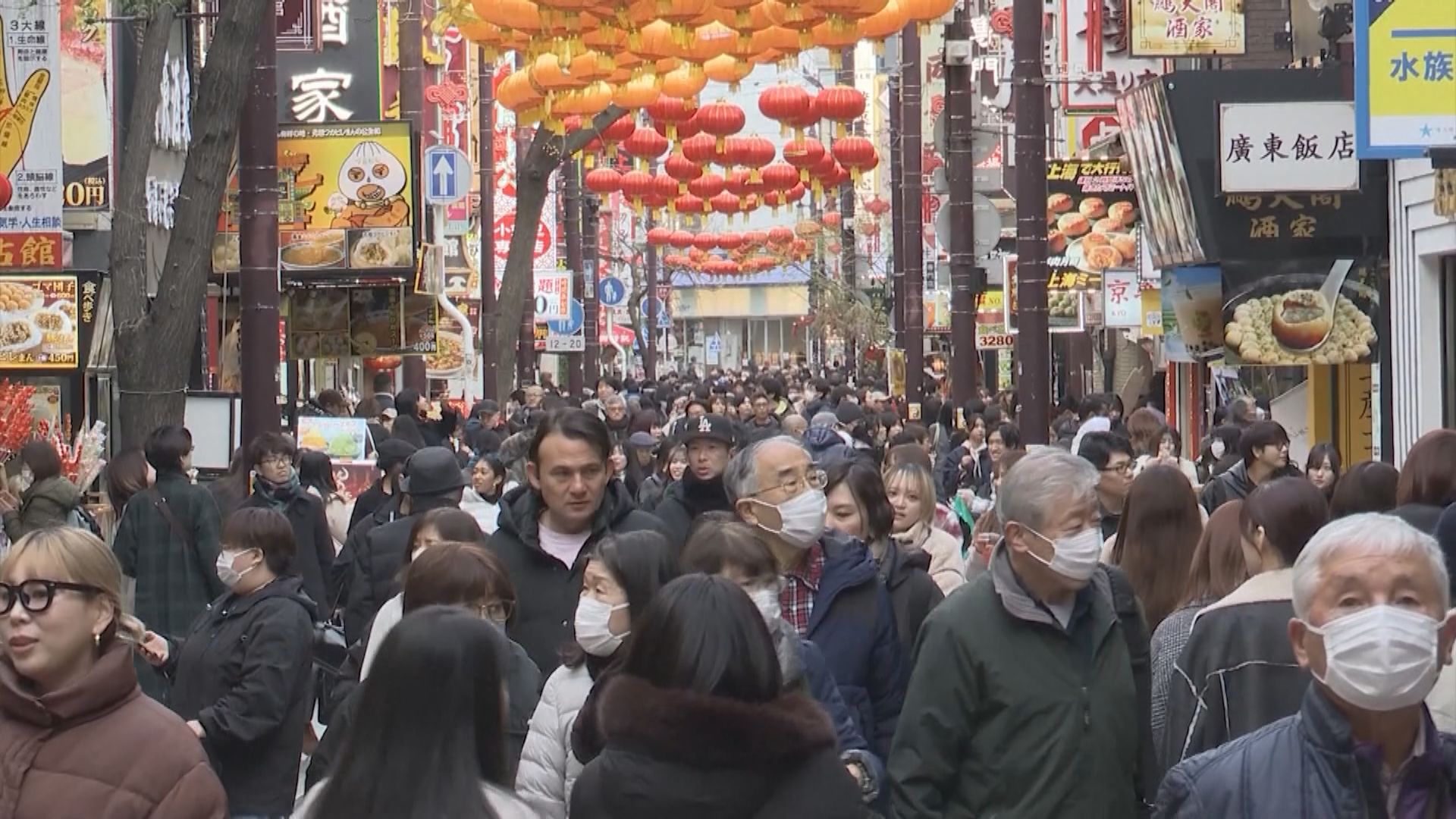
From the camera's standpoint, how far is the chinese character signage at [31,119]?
17.2 m

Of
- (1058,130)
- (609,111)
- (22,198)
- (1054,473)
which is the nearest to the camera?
(1054,473)

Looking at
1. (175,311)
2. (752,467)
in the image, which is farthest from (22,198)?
(752,467)

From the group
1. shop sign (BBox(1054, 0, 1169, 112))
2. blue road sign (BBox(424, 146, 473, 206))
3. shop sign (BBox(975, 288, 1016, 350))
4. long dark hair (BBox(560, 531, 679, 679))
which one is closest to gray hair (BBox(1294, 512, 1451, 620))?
long dark hair (BBox(560, 531, 679, 679))

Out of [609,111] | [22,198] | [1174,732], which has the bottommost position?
[1174,732]

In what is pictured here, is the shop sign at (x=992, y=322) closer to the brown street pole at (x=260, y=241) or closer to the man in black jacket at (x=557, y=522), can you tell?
the brown street pole at (x=260, y=241)

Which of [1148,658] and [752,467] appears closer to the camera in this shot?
[1148,658]

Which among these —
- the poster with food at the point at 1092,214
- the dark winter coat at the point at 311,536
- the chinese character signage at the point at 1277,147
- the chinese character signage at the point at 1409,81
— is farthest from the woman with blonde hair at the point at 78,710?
the poster with food at the point at 1092,214

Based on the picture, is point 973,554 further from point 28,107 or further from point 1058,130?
point 1058,130

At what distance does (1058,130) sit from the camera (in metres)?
46.2

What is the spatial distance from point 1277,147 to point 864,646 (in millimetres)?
12642

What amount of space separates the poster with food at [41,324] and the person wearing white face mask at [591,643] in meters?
12.3

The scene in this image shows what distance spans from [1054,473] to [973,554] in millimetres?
3732

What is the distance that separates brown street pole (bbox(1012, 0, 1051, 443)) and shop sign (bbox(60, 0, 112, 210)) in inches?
353

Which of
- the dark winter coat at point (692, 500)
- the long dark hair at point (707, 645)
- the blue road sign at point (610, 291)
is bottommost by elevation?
the dark winter coat at point (692, 500)
